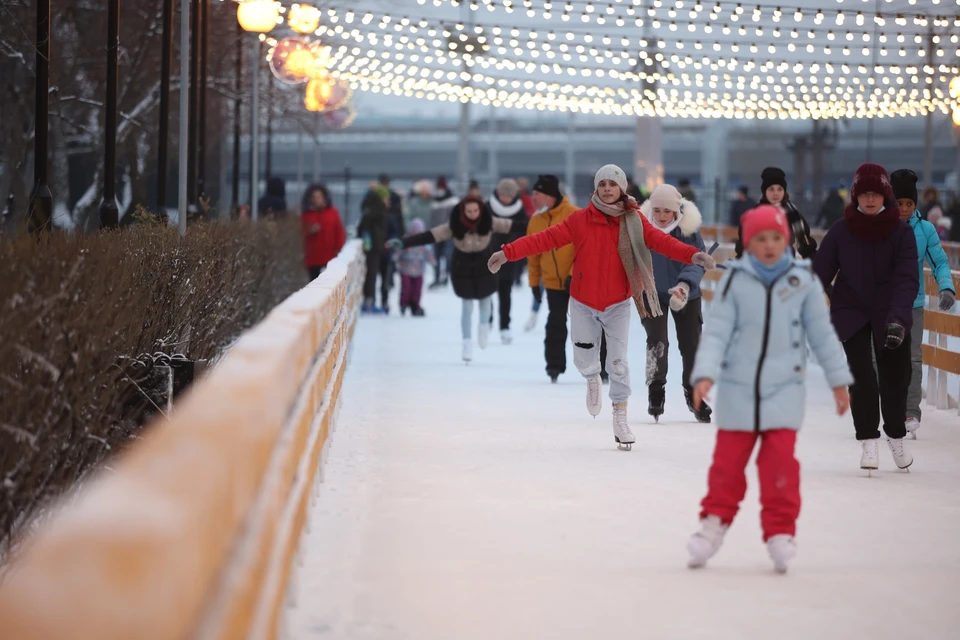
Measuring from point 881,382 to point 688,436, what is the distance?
178 cm

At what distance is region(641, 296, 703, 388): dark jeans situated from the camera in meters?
11.2

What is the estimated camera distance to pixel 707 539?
6.09 meters

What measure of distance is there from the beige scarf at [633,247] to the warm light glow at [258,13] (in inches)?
378

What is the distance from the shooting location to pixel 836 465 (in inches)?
361

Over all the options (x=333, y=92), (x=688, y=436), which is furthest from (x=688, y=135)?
(x=688, y=436)

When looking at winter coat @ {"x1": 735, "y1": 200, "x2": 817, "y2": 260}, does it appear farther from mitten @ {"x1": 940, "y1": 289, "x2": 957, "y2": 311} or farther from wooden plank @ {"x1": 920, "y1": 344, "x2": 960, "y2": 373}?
wooden plank @ {"x1": 920, "y1": 344, "x2": 960, "y2": 373}

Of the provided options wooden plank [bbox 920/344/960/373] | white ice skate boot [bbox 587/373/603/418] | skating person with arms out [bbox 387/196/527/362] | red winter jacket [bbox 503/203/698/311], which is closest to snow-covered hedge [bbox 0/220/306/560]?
red winter jacket [bbox 503/203/698/311]

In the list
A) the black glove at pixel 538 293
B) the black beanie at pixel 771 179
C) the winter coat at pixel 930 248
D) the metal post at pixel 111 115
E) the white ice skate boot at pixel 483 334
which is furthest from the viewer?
the black glove at pixel 538 293

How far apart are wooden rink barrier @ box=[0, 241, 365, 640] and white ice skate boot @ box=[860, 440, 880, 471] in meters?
4.41

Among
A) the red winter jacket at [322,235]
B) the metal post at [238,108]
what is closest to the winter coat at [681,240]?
the red winter jacket at [322,235]

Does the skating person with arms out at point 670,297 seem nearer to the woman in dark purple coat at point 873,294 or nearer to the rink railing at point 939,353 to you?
the rink railing at point 939,353

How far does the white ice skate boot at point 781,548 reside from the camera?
6.00 meters

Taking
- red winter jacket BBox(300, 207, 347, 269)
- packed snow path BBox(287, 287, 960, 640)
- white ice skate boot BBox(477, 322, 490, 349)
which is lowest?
white ice skate boot BBox(477, 322, 490, 349)

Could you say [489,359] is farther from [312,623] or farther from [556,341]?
[312,623]
